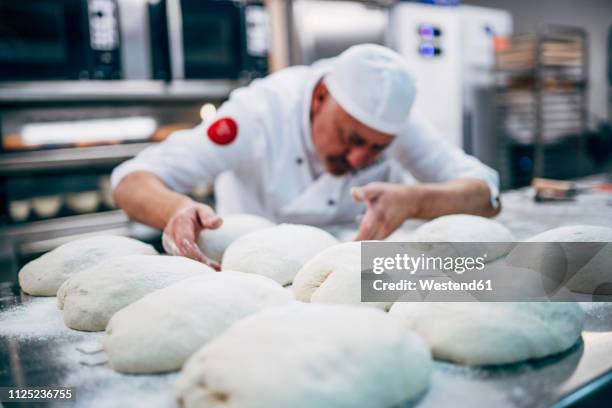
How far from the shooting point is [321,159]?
205 centimetres

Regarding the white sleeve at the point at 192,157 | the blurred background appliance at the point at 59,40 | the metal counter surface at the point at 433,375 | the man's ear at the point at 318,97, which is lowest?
the metal counter surface at the point at 433,375

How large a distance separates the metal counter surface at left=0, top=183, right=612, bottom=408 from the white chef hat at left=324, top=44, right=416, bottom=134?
0.97m

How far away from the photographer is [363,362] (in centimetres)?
61

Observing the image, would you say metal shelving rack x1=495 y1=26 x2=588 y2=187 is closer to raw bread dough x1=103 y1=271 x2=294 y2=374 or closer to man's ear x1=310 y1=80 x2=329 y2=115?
man's ear x1=310 y1=80 x2=329 y2=115

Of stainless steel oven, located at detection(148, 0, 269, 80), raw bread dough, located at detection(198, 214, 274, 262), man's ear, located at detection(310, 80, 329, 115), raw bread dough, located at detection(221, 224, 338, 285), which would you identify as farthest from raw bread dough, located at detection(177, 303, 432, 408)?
stainless steel oven, located at detection(148, 0, 269, 80)

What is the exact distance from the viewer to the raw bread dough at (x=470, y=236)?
124 centimetres

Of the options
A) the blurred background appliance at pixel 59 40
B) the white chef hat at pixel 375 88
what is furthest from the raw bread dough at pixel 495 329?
the blurred background appliance at pixel 59 40

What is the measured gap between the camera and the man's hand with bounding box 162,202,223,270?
4.11ft

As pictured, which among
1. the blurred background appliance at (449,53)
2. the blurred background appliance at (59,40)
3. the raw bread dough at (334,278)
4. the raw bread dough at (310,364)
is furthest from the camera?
the blurred background appliance at (449,53)

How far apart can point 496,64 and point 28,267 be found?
4363 mm

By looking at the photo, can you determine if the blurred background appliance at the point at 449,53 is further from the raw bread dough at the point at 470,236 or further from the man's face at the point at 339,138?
the raw bread dough at the point at 470,236

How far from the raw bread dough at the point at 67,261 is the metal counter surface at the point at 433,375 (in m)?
0.17

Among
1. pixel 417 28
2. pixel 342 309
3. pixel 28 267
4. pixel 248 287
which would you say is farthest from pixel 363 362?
pixel 417 28

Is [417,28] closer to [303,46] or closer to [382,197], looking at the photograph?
[303,46]
